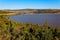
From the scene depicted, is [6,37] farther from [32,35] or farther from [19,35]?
[32,35]

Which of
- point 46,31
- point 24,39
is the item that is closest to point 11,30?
point 24,39

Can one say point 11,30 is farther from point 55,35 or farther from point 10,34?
point 55,35

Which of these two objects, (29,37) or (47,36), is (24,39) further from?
(47,36)

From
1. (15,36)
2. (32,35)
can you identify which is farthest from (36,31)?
(15,36)

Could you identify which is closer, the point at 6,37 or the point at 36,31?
the point at 6,37

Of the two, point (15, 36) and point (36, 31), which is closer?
point (15, 36)

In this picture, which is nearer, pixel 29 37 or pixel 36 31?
pixel 29 37

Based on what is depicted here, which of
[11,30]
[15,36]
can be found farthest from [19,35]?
[11,30]
